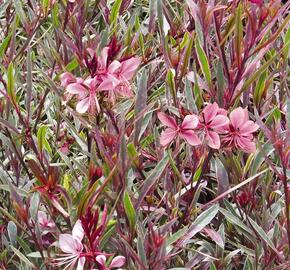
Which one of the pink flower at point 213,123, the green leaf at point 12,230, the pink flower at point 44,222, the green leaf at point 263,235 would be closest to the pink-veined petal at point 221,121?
the pink flower at point 213,123

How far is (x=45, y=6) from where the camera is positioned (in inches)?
53.5

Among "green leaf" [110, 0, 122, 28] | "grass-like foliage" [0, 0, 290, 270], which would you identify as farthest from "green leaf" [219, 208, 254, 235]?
"green leaf" [110, 0, 122, 28]

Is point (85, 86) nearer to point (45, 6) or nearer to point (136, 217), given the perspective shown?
point (136, 217)

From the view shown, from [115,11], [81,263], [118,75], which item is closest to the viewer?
[81,263]

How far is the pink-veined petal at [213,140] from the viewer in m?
0.93

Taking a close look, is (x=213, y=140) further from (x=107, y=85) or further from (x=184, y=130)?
(x=107, y=85)

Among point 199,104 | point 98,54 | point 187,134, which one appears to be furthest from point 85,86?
point 199,104

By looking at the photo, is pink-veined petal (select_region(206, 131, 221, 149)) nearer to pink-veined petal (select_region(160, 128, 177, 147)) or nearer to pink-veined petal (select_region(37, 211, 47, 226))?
pink-veined petal (select_region(160, 128, 177, 147))

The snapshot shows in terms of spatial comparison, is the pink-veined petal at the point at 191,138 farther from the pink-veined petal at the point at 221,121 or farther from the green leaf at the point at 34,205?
the green leaf at the point at 34,205

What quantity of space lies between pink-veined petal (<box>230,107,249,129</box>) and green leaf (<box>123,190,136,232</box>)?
7.6 inches

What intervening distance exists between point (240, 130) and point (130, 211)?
0.21 metres

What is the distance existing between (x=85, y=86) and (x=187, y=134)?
0.17m

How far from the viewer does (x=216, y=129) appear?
3.11ft

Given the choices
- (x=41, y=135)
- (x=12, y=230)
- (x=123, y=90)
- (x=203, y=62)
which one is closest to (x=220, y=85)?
(x=203, y=62)
